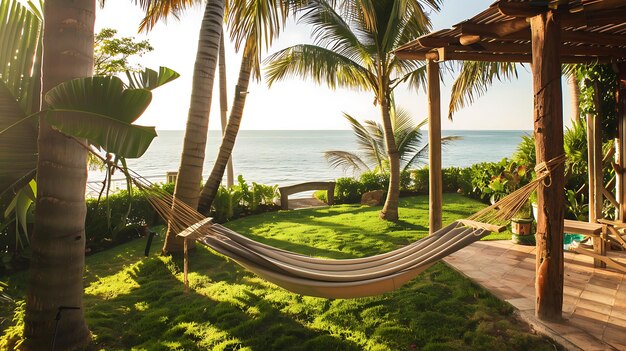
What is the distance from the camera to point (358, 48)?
22.8ft

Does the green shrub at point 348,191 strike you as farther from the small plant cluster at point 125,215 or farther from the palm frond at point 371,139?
the small plant cluster at point 125,215

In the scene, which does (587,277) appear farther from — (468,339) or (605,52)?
(605,52)

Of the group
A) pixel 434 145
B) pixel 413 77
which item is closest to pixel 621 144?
pixel 434 145

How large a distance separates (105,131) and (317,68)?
5305 mm

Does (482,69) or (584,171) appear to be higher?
(482,69)

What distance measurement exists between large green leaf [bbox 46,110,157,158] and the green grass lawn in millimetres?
1497

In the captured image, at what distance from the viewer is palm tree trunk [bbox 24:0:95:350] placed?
2643mm

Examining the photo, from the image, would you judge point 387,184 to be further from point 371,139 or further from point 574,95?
point 574,95

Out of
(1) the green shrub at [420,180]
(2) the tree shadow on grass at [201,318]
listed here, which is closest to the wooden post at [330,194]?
(1) the green shrub at [420,180]

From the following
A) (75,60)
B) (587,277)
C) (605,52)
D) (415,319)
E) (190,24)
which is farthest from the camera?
(190,24)

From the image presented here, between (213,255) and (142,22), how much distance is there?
4.41 meters

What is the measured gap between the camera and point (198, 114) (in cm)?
472

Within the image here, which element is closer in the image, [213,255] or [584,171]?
[213,255]

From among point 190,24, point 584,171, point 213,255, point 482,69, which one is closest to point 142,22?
point 190,24
